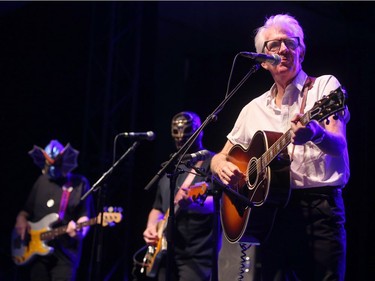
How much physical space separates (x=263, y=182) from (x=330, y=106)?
2.31ft

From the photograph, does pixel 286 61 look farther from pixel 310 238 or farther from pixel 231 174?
pixel 310 238

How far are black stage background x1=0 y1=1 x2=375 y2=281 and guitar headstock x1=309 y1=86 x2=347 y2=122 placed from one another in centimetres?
326

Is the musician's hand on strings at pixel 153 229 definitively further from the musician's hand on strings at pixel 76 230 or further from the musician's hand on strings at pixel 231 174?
the musician's hand on strings at pixel 231 174

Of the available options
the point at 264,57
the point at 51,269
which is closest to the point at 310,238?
the point at 264,57

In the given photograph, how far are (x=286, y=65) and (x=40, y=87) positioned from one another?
6.12 metres

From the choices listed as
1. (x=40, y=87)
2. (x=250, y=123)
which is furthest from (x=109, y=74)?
(x=250, y=123)

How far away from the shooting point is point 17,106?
8.59 meters

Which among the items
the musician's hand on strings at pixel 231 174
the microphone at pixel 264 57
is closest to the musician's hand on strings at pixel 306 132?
the microphone at pixel 264 57

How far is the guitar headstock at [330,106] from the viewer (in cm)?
270

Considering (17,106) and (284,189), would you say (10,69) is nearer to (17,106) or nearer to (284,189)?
(17,106)

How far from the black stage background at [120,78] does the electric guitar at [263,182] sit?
2695mm

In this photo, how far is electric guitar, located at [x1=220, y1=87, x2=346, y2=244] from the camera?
2.78 m

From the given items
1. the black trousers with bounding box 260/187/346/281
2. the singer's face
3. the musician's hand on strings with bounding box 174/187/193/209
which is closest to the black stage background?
the musician's hand on strings with bounding box 174/187/193/209

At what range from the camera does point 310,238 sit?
307 centimetres
